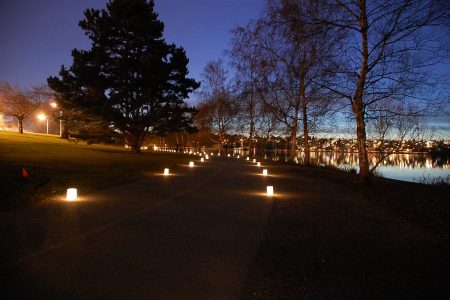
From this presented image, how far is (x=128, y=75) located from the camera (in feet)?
116

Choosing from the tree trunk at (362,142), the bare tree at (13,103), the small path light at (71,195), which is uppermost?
the bare tree at (13,103)

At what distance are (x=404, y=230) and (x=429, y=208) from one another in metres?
3.31

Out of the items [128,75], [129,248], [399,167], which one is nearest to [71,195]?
[129,248]

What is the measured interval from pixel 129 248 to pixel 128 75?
31.2m

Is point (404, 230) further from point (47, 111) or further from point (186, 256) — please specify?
point (47, 111)

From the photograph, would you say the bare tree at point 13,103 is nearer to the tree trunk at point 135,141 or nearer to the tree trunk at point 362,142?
the tree trunk at point 135,141

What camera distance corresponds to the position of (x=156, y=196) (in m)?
12.7

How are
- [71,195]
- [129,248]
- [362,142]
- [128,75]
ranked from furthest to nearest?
1. [128,75]
2. [362,142]
3. [71,195]
4. [129,248]

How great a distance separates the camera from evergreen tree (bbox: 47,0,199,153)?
3434 centimetres

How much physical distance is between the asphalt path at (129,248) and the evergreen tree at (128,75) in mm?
24531

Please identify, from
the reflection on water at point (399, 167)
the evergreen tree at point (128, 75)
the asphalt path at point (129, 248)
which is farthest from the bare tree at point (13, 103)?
the asphalt path at point (129, 248)

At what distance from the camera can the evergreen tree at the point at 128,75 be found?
34.3m

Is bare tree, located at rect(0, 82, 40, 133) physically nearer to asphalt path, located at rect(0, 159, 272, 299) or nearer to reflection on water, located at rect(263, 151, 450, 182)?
reflection on water, located at rect(263, 151, 450, 182)

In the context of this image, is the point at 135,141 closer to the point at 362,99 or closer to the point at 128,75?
the point at 128,75
